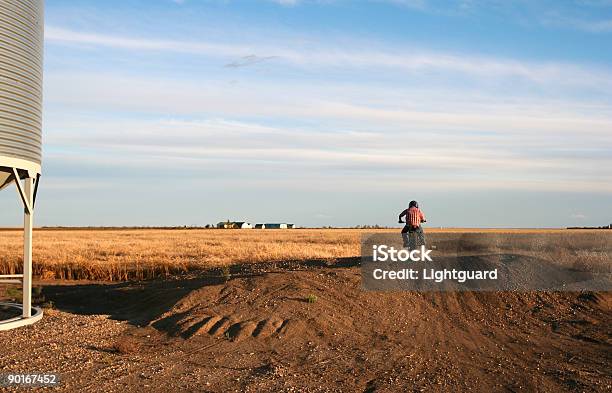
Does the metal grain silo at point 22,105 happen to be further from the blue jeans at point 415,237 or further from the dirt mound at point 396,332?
the blue jeans at point 415,237

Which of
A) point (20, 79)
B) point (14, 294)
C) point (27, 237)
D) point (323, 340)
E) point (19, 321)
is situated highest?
point (20, 79)

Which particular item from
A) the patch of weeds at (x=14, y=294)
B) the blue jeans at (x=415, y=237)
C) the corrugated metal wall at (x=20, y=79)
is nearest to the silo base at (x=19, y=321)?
the corrugated metal wall at (x=20, y=79)

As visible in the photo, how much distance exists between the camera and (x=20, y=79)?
50.7ft

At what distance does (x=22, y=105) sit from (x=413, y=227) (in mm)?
11360

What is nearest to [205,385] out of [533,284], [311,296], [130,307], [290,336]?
[290,336]

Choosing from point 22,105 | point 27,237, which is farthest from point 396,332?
point 22,105

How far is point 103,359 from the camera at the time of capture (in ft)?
41.4

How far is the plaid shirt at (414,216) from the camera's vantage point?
20.4 meters

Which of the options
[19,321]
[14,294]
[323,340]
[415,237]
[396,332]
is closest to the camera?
[323,340]

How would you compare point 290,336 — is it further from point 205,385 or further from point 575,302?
point 575,302

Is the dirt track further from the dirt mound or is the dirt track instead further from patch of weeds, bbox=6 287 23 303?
patch of weeds, bbox=6 287 23 303

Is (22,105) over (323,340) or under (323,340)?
over

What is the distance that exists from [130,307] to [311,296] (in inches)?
243

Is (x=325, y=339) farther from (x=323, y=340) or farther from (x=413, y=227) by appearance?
(x=413, y=227)
